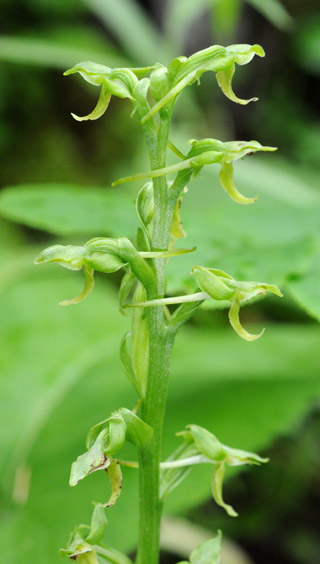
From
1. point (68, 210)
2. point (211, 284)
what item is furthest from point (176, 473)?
point (68, 210)

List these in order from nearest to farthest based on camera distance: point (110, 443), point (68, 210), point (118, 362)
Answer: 1. point (110, 443)
2. point (68, 210)
3. point (118, 362)

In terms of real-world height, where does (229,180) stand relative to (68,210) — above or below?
below

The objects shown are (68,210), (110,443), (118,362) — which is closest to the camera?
(110,443)

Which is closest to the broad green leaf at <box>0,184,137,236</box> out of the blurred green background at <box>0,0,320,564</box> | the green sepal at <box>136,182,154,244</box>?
the blurred green background at <box>0,0,320,564</box>

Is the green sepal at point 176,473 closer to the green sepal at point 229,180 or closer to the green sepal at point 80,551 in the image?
the green sepal at point 80,551

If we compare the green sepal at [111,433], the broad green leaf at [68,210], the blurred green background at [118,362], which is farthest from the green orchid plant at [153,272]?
the broad green leaf at [68,210]

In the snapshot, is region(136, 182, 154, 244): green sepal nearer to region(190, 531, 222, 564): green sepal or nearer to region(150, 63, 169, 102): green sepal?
region(150, 63, 169, 102): green sepal

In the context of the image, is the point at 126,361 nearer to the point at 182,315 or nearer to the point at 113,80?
the point at 182,315
